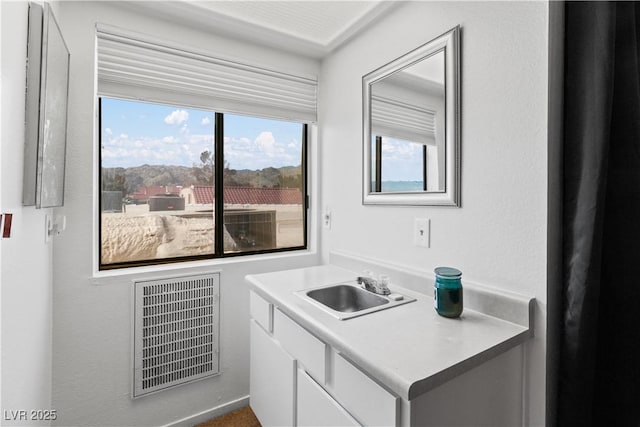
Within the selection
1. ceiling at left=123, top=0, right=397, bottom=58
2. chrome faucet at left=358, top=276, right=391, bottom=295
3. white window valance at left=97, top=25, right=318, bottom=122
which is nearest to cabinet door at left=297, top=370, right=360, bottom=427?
chrome faucet at left=358, top=276, right=391, bottom=295

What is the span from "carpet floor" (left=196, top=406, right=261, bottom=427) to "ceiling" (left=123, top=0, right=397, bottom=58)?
2405 millimetres

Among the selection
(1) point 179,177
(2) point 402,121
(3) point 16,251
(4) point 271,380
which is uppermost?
(2) point 402,121

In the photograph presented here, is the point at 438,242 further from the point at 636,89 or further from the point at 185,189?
the point at 185,189

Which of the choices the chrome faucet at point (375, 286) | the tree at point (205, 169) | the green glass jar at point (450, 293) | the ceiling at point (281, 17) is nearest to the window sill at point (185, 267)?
the tree at point (205, 169)

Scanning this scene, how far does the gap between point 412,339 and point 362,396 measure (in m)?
0.24

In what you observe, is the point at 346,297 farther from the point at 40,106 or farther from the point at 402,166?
the point at 40,106

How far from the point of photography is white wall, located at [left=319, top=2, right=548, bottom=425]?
3.63ft

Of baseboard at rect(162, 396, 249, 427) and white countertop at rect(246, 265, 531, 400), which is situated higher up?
white countertop at rect(246, 265, 531, 400)

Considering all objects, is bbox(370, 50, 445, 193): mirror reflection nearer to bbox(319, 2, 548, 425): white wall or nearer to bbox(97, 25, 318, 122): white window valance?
bbox(319, 2, 548, 425): white wall

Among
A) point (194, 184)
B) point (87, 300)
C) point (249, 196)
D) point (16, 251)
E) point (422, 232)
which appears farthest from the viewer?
point (249, 196)

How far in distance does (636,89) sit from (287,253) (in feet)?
6.42

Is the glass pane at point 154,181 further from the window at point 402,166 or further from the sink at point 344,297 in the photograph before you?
the window at point 402,166

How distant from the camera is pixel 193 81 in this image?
1.91 metres

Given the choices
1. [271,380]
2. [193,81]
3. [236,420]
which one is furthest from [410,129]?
[236,420]
